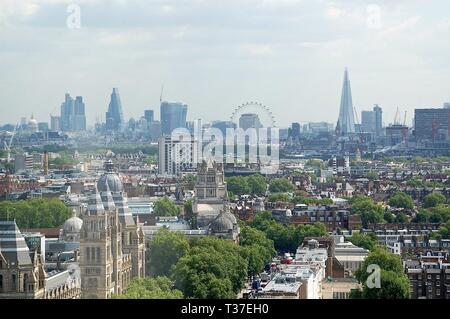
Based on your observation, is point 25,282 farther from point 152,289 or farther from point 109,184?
point 109,184

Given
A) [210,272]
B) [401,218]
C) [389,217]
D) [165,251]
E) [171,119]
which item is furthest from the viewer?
[171,119]

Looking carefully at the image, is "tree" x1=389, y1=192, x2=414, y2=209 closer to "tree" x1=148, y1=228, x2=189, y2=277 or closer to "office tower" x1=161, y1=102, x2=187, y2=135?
"office tower" x1=161, y1=102, x2=187, y2=135

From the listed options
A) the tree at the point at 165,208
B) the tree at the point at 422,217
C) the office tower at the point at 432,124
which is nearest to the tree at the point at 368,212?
the tree at the point at 422,217

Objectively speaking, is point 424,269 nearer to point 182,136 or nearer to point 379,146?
point 182,136

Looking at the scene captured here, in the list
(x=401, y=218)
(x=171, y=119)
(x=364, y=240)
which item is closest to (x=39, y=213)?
(x=364, y=240)

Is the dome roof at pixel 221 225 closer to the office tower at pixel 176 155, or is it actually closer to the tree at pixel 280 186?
the tree at pixel 280 186
